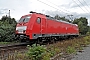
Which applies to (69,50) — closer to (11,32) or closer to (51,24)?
(51,24)

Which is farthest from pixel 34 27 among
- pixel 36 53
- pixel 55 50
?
pixel 36 53

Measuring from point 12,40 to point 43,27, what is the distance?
583cm

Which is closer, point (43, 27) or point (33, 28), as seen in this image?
point (33, 28)

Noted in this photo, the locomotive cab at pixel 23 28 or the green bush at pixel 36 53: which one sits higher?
the locomotive cab at pixel 23 28

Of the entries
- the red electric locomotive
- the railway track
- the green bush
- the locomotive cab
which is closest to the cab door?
the red electric locomotive

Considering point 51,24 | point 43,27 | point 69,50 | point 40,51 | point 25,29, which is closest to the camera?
point 40,51

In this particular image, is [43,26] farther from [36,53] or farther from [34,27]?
[36,53]

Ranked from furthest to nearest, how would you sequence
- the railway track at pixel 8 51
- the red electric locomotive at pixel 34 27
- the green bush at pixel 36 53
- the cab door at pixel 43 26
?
the cab door at pixel 43 26 → the red electric locomotive at pixel 34 27 → the railway track at pixel 8 51 → the green bush at pixel 36 53

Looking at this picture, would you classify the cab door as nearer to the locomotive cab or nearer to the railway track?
the locomotive cab

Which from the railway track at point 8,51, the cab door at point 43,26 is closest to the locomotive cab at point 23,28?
the cab door at point 43,26

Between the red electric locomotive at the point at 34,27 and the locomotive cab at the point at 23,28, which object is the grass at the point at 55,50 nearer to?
the red electric locomotive at the point at 34,27

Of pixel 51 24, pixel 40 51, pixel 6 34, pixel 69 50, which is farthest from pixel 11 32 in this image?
pixel 40 51

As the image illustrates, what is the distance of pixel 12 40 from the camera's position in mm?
22094

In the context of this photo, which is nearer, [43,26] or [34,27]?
[34,27]
